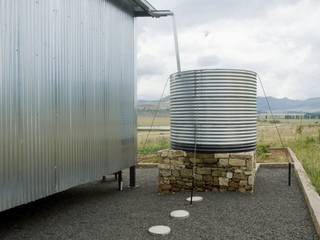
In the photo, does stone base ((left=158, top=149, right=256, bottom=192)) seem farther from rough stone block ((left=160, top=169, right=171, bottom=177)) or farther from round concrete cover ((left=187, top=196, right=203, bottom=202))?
round concrete cover ((left=187, top=196, right=203, bottom=202))

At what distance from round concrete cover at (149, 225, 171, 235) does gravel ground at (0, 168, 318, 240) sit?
93 mm

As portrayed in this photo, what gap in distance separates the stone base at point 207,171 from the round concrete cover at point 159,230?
269 centimetres

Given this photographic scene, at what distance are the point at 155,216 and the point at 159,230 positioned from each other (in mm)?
881

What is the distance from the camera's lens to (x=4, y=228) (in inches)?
225

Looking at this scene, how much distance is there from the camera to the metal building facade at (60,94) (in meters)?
4.66

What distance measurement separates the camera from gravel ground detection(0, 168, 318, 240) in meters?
5.34

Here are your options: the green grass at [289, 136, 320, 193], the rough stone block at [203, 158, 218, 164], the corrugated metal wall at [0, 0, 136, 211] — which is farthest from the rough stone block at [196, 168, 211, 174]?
the green grass at [289, 136, 320, 193]

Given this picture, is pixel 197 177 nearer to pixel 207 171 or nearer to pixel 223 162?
pixel 207 171

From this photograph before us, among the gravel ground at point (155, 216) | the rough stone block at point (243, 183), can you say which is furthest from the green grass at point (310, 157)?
the rough stone block at point (243, 183)

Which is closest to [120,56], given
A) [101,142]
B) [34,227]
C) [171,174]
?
[101,142]

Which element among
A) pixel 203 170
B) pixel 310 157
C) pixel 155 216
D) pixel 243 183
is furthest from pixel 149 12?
pixel 310 157

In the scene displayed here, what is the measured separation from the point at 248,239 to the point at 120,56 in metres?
4.47

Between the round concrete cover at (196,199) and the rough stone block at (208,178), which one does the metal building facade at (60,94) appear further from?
the rough stone block at (208,178)

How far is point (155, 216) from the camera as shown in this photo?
6.25 metres
